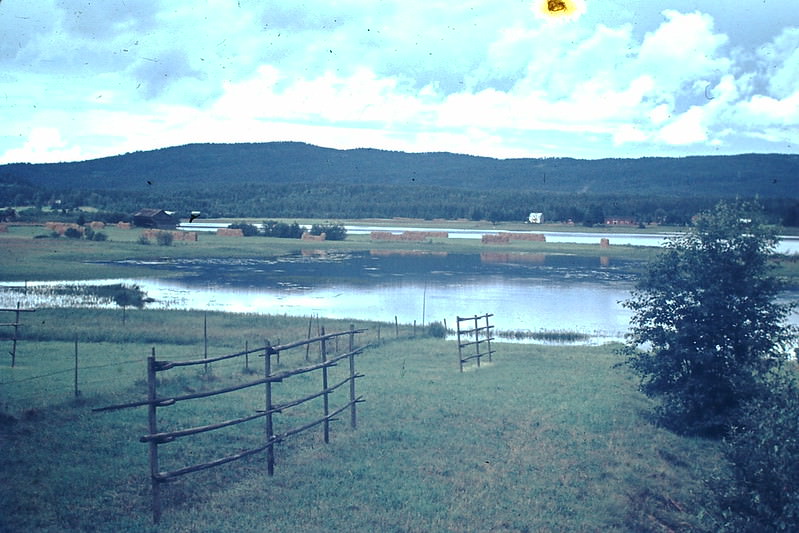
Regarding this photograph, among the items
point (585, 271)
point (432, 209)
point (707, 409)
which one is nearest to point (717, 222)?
point (707, 409)

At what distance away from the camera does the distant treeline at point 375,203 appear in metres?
122

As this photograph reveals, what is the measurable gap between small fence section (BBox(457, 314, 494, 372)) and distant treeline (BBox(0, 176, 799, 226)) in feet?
250

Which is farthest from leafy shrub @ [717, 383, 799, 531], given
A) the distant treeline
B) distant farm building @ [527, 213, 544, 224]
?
distant farm building @ [527, 213, 544, 224]

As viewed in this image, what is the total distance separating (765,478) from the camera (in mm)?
12453

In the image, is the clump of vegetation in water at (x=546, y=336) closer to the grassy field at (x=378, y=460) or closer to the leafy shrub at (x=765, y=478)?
the grassy field at (x=378, y=460)

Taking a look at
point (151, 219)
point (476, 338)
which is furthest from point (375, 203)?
point (476, 338)

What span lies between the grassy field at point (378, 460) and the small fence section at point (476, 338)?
228cm

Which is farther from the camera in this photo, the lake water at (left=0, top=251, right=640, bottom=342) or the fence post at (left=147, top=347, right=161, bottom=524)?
the lake water at (left=0, top=251, right=640, bottom=342)

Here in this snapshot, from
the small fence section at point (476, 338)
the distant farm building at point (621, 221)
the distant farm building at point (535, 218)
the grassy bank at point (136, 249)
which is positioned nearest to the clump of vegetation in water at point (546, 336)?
the small fence section at point (476, 338)

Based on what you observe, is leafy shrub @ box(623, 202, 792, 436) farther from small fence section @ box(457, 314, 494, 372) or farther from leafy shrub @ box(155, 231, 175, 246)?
leafy shrub @ box(155, 231, 175, 246)

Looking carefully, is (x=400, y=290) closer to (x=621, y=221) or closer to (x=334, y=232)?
(x=334, y=232)

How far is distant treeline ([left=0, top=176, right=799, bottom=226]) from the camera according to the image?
122162mm

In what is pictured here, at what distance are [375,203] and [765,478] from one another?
168437 millimetres

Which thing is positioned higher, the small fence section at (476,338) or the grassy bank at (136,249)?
the grassy bank at (136,249)
